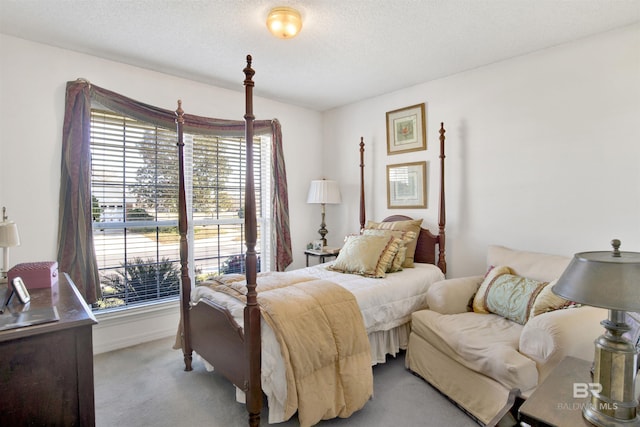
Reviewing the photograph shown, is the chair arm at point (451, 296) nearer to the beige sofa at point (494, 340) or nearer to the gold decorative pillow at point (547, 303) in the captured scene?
the beige sofa at point (494, 340)

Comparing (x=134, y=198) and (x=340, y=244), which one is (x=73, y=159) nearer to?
(x=134, y=198)

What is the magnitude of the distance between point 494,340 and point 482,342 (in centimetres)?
7

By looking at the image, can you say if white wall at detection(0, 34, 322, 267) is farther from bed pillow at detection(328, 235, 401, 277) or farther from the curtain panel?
bed pillow at detection(328, 235, 401, 277)

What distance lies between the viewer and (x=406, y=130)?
3621mm

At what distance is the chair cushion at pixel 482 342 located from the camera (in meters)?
1.76

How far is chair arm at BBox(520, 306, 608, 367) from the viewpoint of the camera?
1.66 m

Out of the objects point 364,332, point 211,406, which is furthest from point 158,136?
point 364,332

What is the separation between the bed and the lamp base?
1.21m

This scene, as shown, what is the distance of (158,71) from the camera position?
3.12 m

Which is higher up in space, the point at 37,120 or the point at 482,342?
the point at 37,120

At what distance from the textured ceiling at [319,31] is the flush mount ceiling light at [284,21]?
44mm

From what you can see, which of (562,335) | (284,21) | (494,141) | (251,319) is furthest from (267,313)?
(494,141)

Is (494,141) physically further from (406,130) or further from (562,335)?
(562,335)

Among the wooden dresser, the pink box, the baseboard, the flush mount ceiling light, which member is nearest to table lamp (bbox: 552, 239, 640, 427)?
the wooden dresser
